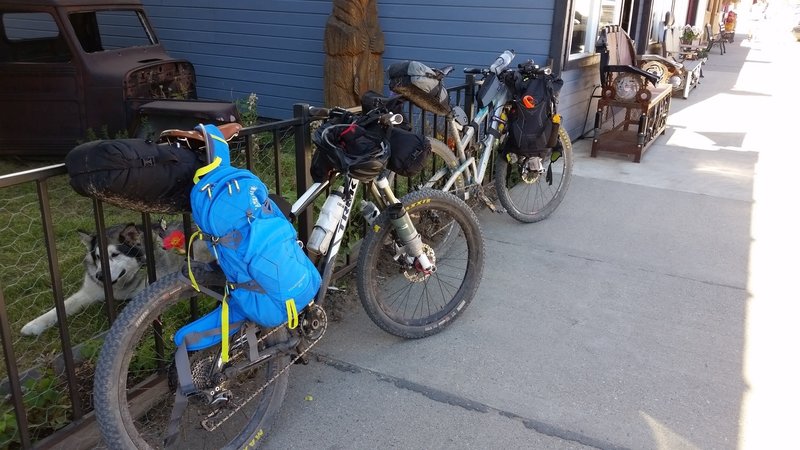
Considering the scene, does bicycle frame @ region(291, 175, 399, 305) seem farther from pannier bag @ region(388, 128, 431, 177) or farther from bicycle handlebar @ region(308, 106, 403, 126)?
bicycle handlebar @ region(308, 106, 403, 126)

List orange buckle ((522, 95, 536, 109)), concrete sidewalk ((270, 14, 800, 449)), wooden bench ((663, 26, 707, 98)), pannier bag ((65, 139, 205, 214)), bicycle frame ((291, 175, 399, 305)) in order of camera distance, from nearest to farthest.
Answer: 1. pannier bag ((65, 139, 205, 214))
2. concrete sidewalk ((270, 14, 800, 449))
3. bicycle frame ((291, 175, 399, 305))
4. orange buckle ((522, 95, 536, 109))
5. wooden bench ((663, 26, 707, 98))

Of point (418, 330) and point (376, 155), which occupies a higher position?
point (376, 155)

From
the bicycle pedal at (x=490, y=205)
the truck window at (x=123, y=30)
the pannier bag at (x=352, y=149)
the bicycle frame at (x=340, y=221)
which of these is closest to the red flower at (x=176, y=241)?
the bicycle frame at (x=340, y=221)

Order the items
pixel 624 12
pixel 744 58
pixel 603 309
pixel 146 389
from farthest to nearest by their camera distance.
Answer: pixel 744 58 < pixel 624 12 < pixel 603 309 < pixel 146 389

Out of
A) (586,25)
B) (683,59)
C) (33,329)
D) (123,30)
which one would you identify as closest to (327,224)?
(33,329)

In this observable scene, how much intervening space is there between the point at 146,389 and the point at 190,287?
637 millimetres

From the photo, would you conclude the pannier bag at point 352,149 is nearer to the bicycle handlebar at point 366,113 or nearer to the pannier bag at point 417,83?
the bicycle handlebar at point 366,113

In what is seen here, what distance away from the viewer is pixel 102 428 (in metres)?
2.08

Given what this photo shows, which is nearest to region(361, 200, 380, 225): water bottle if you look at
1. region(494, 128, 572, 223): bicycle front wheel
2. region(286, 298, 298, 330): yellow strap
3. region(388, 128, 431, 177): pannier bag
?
region(388, 128, 431, 177): pannier bag

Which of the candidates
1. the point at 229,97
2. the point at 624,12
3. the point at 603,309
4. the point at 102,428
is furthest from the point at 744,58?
the point at 102,428

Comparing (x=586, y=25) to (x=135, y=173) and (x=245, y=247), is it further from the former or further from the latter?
(x=135, y=173)

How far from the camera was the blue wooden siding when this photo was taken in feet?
22.2

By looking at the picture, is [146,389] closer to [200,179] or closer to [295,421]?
[295,421]

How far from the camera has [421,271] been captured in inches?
126
